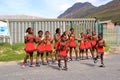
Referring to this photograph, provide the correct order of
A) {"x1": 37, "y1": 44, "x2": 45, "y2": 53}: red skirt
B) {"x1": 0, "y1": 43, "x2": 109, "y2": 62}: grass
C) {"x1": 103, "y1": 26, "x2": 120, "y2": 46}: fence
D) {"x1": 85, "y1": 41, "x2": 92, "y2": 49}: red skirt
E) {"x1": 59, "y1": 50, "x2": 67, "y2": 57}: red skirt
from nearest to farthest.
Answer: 1. {"x1": 59, "y1": 50, "x2": 67, "y2": 57}: red skirt
2. {"x1": 37, "y1": 44, "x2": 45, "y2": 53}: red skirt
3. {"x1": 85, "y1": 41, "x2": 92, "y2": 49}: red skirt
4. {"x1": 0, "y1": 43, "x2": 109, "y2": 62}: grass
5. {"x1": 103, "y1": 26, "x2": 120, "y2": 46}: fence

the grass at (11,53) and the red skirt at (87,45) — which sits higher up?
the red skirt at (87,45)

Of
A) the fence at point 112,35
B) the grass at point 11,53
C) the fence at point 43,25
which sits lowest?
the grass at point 11,53

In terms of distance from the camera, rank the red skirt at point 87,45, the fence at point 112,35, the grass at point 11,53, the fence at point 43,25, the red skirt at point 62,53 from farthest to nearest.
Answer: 1. the fence at point 112,35
2. the fence at point 43,25
3. the grass at point 11,53
4. the red skirt at point 87,45
5. the red skirt at point 62,53

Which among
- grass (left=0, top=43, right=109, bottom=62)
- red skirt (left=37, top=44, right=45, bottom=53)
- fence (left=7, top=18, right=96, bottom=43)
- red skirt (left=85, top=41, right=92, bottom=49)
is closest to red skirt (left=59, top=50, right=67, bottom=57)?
red skirt (left=37, top=44, right=45, bottom=53)

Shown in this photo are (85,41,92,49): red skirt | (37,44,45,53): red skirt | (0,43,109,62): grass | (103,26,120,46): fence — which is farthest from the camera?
(103,26,120,46): fence

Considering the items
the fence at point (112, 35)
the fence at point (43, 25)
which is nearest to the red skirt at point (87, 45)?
the fence at point (43, 25)

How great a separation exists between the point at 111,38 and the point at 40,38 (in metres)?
15.8

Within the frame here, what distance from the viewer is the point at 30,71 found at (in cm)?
1552

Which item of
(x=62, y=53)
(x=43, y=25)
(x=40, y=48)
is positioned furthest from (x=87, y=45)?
(x=43, y=25)

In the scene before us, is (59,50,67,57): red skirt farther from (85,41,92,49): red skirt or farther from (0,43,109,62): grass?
(0,43,109,62): grass

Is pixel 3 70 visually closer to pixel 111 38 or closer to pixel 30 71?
pixel 30 71

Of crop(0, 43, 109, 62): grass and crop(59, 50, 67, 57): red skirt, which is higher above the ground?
crop(59, 50, 67, 57): red skirt

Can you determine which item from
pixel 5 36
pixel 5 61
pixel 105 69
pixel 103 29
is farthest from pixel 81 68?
pixel 103 29

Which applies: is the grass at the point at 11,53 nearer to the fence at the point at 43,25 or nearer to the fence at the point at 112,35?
the fence at the point at 43,25
